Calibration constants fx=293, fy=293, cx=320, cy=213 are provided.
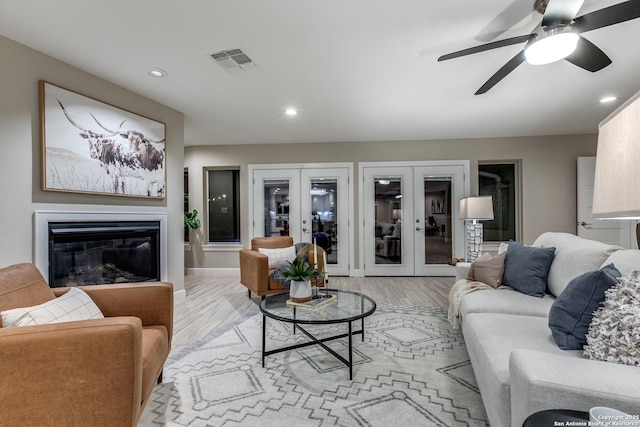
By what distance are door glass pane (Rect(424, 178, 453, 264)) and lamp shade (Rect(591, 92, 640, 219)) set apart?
4.65 metres

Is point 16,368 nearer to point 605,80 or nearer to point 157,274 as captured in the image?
point 157,274

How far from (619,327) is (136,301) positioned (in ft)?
7.79

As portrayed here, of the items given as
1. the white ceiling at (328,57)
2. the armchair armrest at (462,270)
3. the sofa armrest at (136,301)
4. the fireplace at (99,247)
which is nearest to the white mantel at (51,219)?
the fireplace at (99,247)

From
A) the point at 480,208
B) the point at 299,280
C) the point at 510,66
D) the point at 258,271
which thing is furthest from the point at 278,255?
the point at 510,66

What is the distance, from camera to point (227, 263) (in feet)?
17.7

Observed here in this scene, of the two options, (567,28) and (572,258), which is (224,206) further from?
(567,28)

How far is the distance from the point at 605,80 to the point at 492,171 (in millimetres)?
2409

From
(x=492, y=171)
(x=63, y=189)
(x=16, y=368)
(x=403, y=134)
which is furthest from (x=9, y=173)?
(x=492, y=171)

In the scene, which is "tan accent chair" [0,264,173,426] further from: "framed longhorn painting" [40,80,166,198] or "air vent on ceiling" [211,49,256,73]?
"air vent on ceiling" [211,49,256,73]

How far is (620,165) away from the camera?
60cm

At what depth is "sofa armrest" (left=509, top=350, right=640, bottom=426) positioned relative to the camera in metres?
0.89

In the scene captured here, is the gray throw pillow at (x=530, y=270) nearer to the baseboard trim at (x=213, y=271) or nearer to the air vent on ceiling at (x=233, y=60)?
the air vent on ceiling at (x=233, y=60)

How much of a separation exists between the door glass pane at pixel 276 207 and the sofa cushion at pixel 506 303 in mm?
3552

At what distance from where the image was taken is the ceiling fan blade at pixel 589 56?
5.79ft
